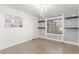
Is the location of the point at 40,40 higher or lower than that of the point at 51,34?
lower

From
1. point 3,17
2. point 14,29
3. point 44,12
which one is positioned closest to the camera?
point 44,12

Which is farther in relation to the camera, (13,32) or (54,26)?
(13,32)

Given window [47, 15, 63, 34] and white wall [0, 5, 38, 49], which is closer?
window [47, 15, 63, 34]

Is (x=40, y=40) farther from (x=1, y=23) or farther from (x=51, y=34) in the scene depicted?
(x=1, y=23)

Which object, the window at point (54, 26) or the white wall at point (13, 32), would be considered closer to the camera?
the window at point (54, 26)

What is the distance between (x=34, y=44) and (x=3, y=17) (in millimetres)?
1090

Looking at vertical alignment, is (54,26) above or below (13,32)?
above
